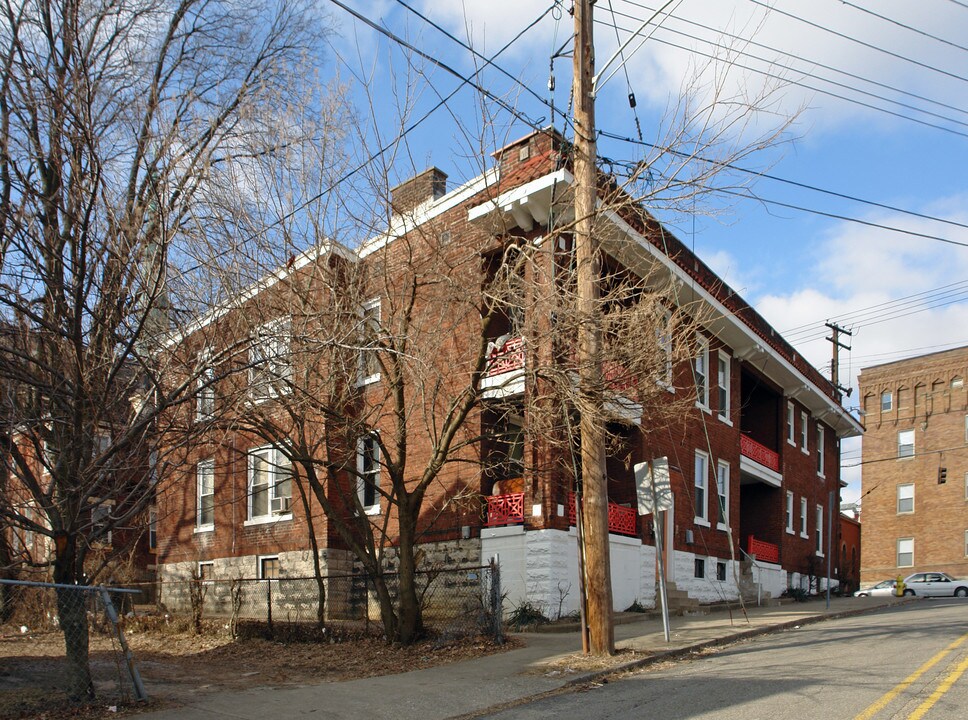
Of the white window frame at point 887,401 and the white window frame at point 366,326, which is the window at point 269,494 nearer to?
the white window frame at point 366,326

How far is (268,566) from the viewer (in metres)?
22.8

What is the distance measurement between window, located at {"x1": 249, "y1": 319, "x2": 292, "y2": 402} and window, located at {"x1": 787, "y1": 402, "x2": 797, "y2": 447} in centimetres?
2194

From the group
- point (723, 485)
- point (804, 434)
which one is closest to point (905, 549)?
point (804, 434)

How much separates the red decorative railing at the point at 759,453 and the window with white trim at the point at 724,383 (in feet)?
5.13

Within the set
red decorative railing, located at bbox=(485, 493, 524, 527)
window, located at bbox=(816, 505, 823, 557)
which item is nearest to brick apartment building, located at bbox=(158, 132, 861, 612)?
red decorative railing, located at bbox=(485, 493, 524, 527)

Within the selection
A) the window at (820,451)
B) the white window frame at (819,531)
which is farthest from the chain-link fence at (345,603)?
the window at (820,451)

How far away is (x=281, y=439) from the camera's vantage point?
45.8ft

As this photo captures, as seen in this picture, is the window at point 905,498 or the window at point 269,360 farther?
the window at point 905,498

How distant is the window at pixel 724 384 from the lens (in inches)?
1013

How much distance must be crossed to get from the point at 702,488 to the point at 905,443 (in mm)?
37763

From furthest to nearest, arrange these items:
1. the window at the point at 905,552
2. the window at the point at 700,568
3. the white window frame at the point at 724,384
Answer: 1. the window at the point at 905,552
2. the white window frame at the point at 724,384
3. the window at the point at 700,568

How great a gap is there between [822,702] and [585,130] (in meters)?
8.03

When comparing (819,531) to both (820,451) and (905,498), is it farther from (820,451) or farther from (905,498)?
(905,498)

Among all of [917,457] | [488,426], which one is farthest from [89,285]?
[917,457]
